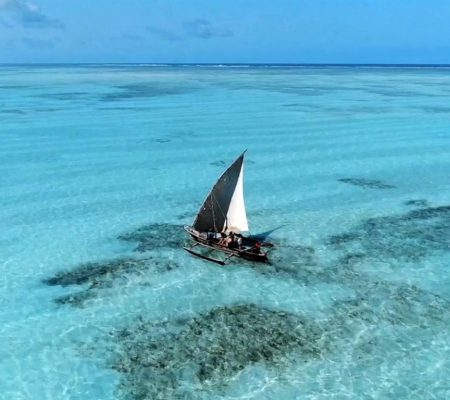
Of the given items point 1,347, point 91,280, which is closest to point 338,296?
point 91,280

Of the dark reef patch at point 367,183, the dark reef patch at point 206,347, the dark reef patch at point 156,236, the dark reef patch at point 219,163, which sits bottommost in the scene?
the dark reef patch at point 206,347

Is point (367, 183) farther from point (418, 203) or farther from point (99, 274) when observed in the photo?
point (99, 274)

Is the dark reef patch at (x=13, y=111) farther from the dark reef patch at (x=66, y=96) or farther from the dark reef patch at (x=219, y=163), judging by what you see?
the dark reef patch at (x=219, y=163)

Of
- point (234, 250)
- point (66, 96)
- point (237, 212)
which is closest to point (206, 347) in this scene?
point (234, 250)

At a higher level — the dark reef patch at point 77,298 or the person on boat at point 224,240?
the person on boat at point 224,240

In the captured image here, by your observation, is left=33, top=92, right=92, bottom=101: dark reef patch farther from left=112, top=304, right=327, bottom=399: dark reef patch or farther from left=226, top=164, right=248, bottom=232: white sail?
left=112, top=304, right=327, bottom=399: dark reef patch

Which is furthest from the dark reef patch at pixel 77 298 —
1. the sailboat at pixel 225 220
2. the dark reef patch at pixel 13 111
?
the dark reef patch at pixel 13 111
